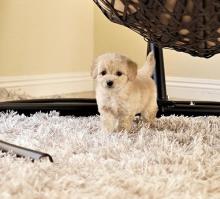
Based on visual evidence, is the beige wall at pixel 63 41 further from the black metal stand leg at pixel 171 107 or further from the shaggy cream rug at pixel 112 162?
the shaggy cream rug at pixel 112 162

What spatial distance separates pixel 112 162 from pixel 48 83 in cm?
144

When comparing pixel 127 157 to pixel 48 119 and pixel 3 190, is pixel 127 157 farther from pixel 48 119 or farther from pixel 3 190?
pixel 48 119

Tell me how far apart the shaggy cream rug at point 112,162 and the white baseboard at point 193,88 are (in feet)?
2.94

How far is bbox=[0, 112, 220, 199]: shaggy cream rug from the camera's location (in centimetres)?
69

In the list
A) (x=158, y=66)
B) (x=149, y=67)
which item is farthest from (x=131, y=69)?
(x=158, y=66)

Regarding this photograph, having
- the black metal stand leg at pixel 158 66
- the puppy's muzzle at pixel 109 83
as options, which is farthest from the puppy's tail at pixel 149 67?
the puppy's muzzle at pixel 109 83

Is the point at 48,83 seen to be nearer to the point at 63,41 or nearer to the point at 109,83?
the point at 63,41

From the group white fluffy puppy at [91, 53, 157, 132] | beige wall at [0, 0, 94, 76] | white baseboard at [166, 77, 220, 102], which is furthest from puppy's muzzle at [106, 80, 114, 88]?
white baseboard at [166, 77, 220, 102]

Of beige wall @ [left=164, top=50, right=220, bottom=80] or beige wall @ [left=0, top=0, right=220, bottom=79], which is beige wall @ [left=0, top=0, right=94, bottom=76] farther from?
beige wall @ [left=164, top=50, right=220, bottom=80]

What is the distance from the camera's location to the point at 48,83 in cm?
223

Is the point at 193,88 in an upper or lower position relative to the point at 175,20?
lower

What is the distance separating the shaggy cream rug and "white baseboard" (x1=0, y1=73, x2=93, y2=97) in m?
0.81

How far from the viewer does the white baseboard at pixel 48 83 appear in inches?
80.8

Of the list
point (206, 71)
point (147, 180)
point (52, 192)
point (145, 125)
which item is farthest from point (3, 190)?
point (206, 71)
